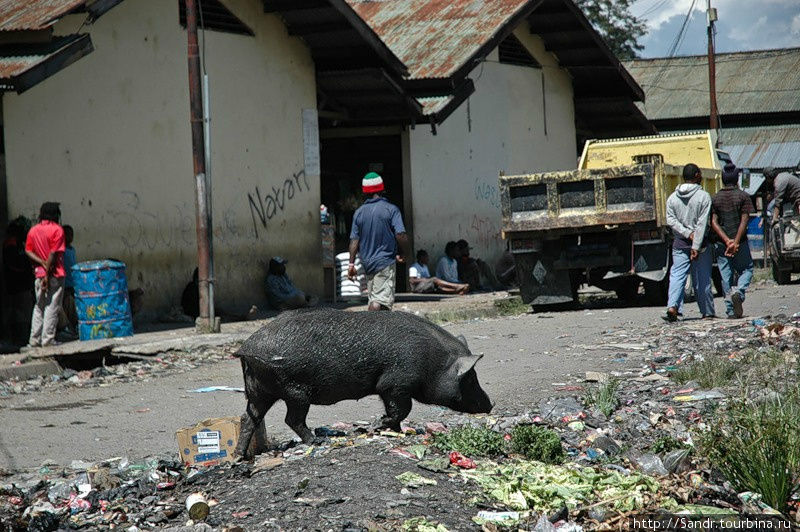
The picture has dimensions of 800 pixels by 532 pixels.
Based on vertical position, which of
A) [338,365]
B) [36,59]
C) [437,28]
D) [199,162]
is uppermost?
[437,28]

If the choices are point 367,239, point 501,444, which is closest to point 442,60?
point 367,239

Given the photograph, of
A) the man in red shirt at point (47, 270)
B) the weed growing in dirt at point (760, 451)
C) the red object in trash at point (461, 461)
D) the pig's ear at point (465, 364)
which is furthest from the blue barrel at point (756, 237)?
the red object in trash at point (461, 461)

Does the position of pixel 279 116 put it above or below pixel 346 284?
above

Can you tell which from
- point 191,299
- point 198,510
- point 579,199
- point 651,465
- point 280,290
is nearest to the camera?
point 198,510

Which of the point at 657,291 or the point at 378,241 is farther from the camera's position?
the point at 657,291

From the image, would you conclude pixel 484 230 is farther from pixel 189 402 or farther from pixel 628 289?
pixel 189 402

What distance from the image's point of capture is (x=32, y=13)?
1348 centimetres

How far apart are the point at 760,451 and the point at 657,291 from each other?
35.0 ft

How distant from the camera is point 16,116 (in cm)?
1346

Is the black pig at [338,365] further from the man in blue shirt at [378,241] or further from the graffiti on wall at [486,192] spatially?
the graffiti on wall at [486,192]

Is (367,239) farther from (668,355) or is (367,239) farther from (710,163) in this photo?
(710,163)

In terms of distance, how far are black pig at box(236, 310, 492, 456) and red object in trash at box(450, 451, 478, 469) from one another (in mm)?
856

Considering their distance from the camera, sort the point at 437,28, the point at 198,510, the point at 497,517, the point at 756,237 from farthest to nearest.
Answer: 1. the point at 756,237
2. the point at 437,28
3. the point at 198,510
4. the point at 497,517

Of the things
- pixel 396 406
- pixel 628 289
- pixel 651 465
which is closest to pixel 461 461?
pixel 396 406
